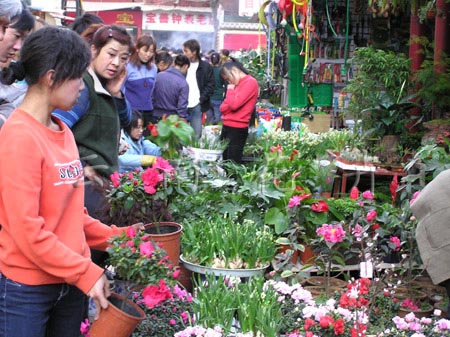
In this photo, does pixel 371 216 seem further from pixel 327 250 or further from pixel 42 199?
pixel 42 199

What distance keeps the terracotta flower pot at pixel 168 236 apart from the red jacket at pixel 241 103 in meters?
4.18

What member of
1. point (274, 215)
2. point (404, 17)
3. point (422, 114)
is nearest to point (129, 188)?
point (274, 215)

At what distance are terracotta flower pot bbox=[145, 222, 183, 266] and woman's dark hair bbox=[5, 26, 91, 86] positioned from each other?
1.51 meters

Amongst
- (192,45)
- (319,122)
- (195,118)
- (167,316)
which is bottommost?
(319,122)

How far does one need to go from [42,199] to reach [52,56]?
44cm

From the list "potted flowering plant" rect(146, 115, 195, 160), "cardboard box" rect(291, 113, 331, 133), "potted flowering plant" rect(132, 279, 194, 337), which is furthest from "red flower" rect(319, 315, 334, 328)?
"cardboard box" rect(291, 113, 331, 133)

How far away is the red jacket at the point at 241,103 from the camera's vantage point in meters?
7.88

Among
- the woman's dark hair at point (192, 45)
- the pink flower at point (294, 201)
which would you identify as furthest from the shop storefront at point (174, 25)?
the pink flower at point (294, 201)

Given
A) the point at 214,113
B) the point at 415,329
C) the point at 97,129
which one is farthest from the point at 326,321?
the point at 214,113

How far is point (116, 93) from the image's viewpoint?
11.2 ft

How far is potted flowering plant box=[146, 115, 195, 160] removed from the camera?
545 centimetres

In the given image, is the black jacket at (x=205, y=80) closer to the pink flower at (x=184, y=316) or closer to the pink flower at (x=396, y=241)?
the pink flower at (x=396, y=241)

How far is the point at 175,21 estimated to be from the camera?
27.5 meters

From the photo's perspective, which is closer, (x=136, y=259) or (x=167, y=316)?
(x=136, y=259)
